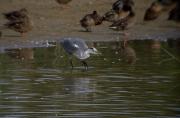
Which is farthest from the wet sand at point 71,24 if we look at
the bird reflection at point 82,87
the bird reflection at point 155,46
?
the bird reflection at point 82,87

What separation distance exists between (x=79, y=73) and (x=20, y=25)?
215 inches

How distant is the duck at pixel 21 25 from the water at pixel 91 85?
1.83m

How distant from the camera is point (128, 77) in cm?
1024

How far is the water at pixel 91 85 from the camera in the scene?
7.26m

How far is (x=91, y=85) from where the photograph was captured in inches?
373

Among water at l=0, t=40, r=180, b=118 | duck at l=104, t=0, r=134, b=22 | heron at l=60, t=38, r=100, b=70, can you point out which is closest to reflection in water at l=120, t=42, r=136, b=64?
water at l=0, t=40, r=180, b=118

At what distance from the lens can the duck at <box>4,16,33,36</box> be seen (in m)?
16.0

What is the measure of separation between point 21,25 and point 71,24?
2726 millimetres

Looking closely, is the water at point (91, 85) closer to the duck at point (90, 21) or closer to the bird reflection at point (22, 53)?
the bird reflection at point (22, 53)

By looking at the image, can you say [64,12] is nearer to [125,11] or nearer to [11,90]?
[125,11]

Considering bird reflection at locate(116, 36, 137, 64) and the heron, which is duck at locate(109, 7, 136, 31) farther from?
the heron

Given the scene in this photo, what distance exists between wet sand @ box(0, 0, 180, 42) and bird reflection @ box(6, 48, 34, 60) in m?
1.50

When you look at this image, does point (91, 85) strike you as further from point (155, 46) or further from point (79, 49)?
point (155, 46)

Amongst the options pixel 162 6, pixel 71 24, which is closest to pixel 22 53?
pixel 71 24
